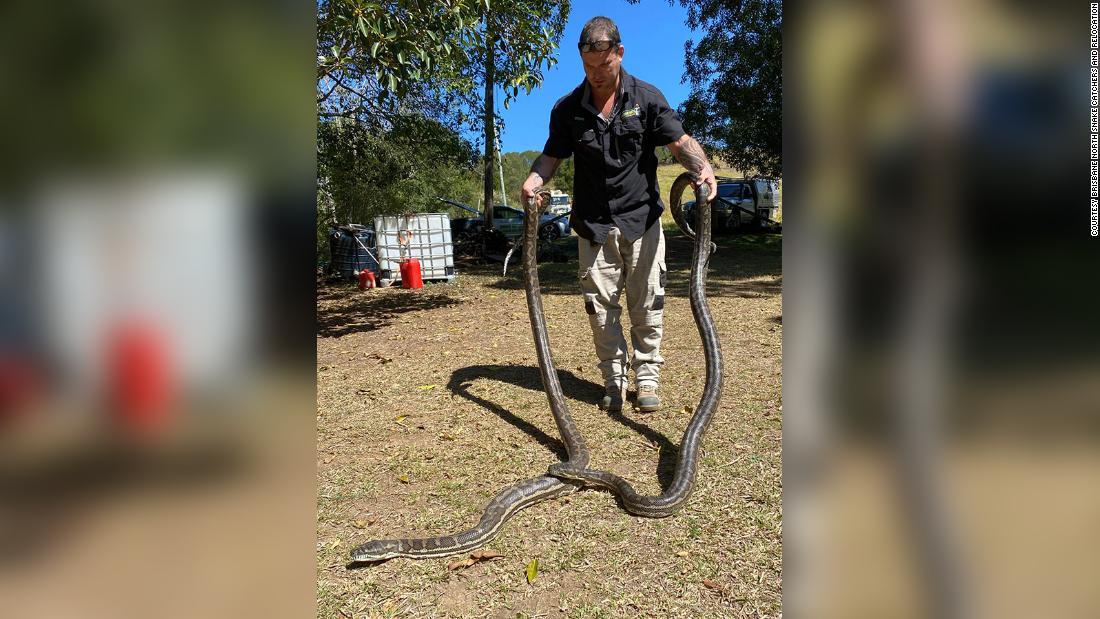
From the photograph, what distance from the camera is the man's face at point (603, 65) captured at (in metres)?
4.30

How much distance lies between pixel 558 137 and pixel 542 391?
7.72 feet

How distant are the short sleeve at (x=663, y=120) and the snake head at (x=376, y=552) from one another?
3.18 m

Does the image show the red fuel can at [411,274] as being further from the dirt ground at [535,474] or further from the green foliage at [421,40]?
the dirt ground at [535,474]

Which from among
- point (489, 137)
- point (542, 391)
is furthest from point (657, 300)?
point (489, 137)

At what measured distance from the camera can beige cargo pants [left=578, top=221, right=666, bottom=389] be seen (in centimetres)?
498

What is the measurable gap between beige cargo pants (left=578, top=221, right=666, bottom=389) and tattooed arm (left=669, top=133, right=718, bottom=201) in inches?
24.2

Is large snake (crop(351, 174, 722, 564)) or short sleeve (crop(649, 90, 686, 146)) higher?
short sleeve (crop(649, 90, 686, 146))

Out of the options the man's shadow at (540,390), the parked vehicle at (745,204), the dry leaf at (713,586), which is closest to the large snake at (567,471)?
the man's shadow at (540,390)

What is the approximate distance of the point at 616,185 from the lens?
476cm

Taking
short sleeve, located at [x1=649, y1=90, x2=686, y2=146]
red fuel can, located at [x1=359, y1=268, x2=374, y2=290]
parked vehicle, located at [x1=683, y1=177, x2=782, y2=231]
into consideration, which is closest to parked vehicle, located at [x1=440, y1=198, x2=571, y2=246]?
red fuel can, located at [x1=359, y1=268, x2=374, y2=290]

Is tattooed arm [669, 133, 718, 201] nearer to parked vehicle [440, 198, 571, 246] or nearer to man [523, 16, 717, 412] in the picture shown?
man [523, 16, 717, 412]

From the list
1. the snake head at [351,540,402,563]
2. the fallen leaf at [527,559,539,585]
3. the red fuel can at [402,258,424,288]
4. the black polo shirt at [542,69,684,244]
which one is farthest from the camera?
the red fuel can at [402,258,424,288]
